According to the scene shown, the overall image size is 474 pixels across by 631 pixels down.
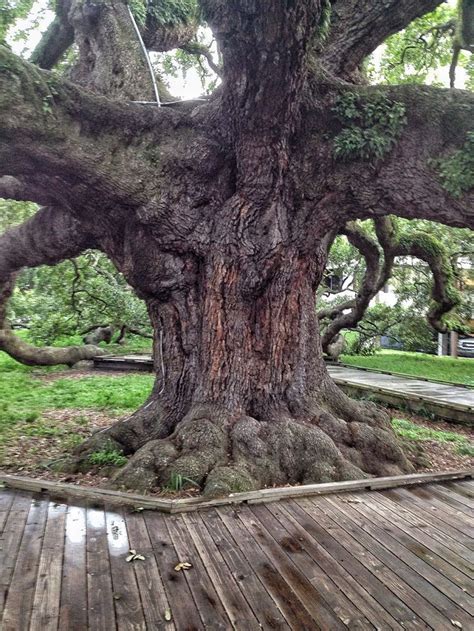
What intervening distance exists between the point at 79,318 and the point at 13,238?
29.1 ft

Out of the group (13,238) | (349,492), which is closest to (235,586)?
(349,492)

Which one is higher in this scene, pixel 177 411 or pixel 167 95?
pixel 167 95

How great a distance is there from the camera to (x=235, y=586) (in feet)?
9.48

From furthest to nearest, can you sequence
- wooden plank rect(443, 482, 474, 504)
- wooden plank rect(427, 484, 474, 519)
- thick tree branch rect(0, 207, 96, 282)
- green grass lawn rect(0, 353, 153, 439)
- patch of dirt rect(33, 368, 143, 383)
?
patch of dirt rect(33, 368, 143, 383) → green grass lawn rect(0, 353, 153, 439) → thick tree branch rect(0, 207, 96, 282) → wooden plank rect(443, 482, 474, 504) → wooden plank rect(427, 484, 474, 519)

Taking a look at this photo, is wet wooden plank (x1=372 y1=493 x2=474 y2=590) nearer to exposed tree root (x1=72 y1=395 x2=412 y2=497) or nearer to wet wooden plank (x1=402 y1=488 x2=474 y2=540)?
wet wooden plank (x1=402 y1=488 x2=474 y2=540)

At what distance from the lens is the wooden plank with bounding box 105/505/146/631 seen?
2.56m

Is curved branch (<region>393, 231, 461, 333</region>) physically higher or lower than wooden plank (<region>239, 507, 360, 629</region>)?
higher

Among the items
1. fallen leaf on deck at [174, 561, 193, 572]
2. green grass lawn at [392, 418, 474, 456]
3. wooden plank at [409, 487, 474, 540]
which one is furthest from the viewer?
green grass lawn at [392, 418, 474, 456]

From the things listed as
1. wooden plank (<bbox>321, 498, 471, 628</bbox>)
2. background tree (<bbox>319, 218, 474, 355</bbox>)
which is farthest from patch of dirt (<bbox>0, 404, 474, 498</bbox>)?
background tree (<bbox>319, 218, 474, 355</bbox>)

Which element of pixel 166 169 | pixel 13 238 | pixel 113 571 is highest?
pixel 166 169

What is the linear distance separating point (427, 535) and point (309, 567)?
110 cm

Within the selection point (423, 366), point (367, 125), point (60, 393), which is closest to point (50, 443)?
point (60, 393)

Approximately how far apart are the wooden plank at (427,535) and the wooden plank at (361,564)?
45cm

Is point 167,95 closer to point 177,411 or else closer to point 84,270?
point 177,411
